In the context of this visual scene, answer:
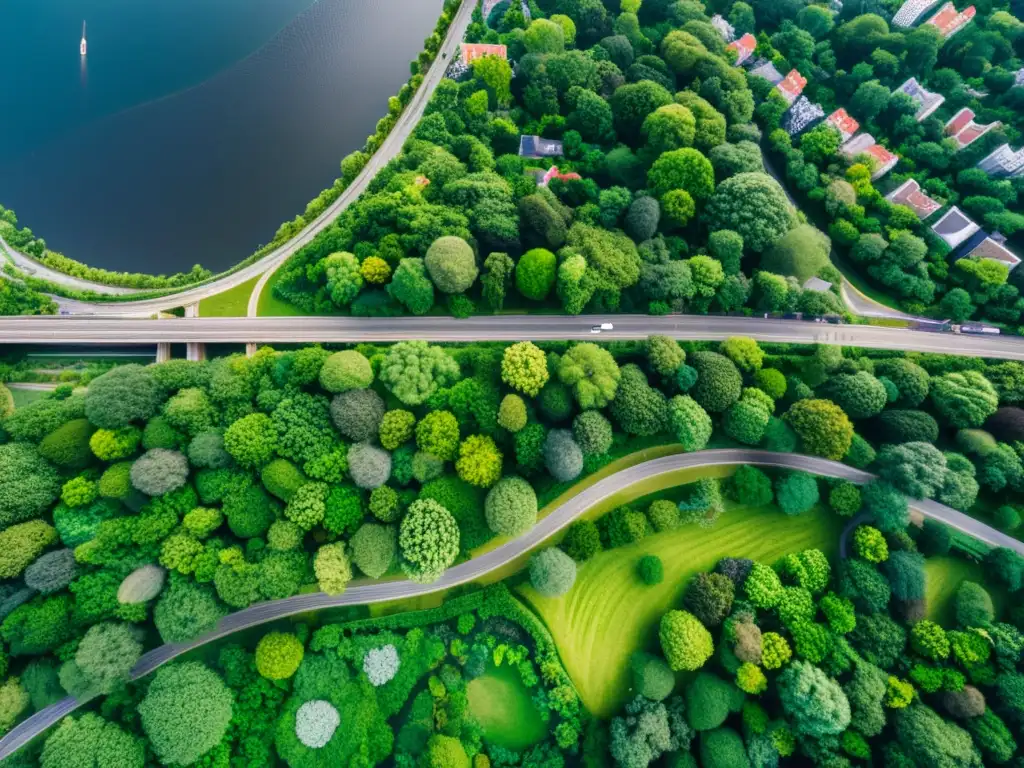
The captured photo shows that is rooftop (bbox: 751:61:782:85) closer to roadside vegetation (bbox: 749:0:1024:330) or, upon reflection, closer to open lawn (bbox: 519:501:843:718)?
roadside vegetation (bbox: 749:0:1024:330)

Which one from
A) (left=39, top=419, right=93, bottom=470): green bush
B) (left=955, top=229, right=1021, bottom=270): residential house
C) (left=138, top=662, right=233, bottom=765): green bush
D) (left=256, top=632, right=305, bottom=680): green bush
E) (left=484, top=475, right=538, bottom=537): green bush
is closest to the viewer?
(left=138, top=662, right=233, bottom=765): green bush

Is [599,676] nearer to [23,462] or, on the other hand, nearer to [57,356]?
[23,462]

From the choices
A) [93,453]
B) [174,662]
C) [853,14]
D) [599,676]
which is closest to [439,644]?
[599,676]

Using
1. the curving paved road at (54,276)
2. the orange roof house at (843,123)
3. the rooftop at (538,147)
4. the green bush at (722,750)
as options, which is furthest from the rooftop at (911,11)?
the curving paved road at (54,276)

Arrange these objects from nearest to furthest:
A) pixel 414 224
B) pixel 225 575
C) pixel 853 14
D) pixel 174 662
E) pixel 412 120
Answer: pixel 225 575 < pixel 174 662 < pixel 414 224 < pixel 412 120 < pixel 853 14

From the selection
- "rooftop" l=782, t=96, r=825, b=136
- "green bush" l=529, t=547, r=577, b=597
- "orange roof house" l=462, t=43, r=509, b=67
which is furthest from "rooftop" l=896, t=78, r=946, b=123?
"green bush" l=529, t=547, r=577, b=597

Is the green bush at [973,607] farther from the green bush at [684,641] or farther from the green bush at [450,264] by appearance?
the green bush at [450,264]
